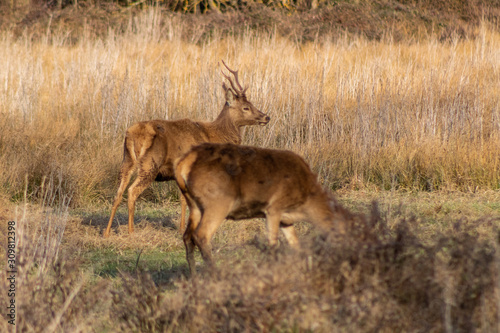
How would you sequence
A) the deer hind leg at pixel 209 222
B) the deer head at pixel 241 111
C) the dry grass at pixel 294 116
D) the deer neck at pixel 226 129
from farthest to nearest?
1. the dry grass at pixel 294 116
2. the deer head at pixel 241 111
3. the deer neck at pixel 226 129
4. the deer hind leg at pixel 209 222

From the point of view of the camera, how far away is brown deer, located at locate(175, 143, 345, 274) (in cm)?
497

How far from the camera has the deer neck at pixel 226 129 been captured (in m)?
8.47

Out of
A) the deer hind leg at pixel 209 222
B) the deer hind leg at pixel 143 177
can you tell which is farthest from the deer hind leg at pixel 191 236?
the deer hind leg at pixel 143 177

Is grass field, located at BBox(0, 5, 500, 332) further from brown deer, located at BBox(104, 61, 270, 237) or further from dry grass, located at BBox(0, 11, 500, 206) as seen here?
brown deer, located at BBox(104, 61, 270, 237)

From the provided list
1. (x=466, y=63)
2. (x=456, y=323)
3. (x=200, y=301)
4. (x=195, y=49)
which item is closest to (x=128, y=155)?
(x=200, y=301)

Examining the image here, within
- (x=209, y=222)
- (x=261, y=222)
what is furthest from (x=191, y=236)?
(x=261, y=222)

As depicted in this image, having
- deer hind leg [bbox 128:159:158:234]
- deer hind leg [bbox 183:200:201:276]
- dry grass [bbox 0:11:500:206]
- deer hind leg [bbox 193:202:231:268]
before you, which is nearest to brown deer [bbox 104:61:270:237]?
deer hind leg [bbox 128:159:158:234]

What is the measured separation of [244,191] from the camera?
504 cm

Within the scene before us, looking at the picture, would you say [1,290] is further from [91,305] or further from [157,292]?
[157,292]

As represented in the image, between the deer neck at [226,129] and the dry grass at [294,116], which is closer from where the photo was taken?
the deer neck at [226,129]

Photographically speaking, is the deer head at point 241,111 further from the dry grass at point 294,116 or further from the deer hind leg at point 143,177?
the deer hind leg at point 143,177

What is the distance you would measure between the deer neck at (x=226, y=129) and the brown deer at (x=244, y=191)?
315 centimetres

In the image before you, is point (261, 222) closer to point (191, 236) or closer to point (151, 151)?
point (151, 151)

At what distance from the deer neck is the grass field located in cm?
115
